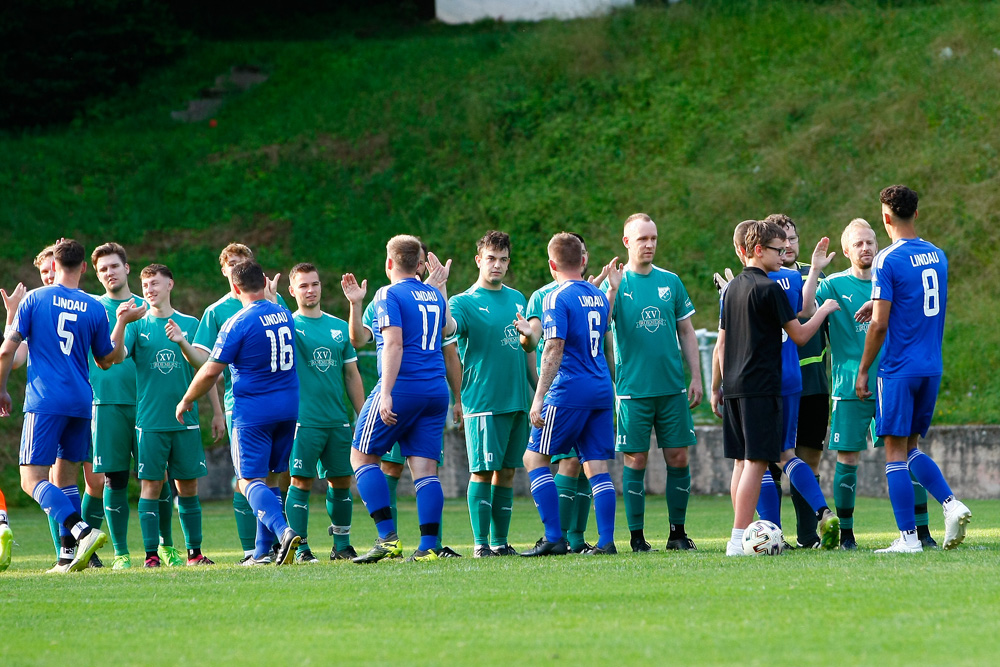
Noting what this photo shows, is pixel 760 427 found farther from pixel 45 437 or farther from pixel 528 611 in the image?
pixel 45 437

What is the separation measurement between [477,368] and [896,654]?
5.23 metres

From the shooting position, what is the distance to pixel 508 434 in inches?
362

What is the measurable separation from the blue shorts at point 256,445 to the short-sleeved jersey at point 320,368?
1.02 meters

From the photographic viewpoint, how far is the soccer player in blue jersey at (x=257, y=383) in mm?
8289

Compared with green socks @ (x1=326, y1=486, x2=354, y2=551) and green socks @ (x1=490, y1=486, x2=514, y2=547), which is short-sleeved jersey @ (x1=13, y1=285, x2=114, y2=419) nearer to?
green socks @ (x1=326, y1=486, x2=354, y2=551)

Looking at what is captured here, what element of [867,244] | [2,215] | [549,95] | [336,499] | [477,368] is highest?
[549,95]

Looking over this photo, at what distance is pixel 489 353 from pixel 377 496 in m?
1.64

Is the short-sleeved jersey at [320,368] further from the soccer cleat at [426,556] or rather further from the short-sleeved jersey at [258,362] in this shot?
the soccer cleat at [426,556]

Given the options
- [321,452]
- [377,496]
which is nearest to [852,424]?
[377,496]

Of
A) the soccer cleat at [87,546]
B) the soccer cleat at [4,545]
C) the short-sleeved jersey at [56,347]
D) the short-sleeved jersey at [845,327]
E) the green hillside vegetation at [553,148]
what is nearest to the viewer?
the soccer cleat at [87,546]

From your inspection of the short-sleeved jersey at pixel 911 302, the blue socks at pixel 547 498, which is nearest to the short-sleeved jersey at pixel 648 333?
the blue socks at pixel 547 498

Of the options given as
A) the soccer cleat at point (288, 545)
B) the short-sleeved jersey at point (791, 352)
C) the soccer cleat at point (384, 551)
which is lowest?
the soccer cleat at point (384, 551)

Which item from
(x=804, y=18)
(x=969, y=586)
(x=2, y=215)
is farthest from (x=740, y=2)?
(x=969, y=586)

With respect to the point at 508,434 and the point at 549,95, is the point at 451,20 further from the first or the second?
the point at 508,434
